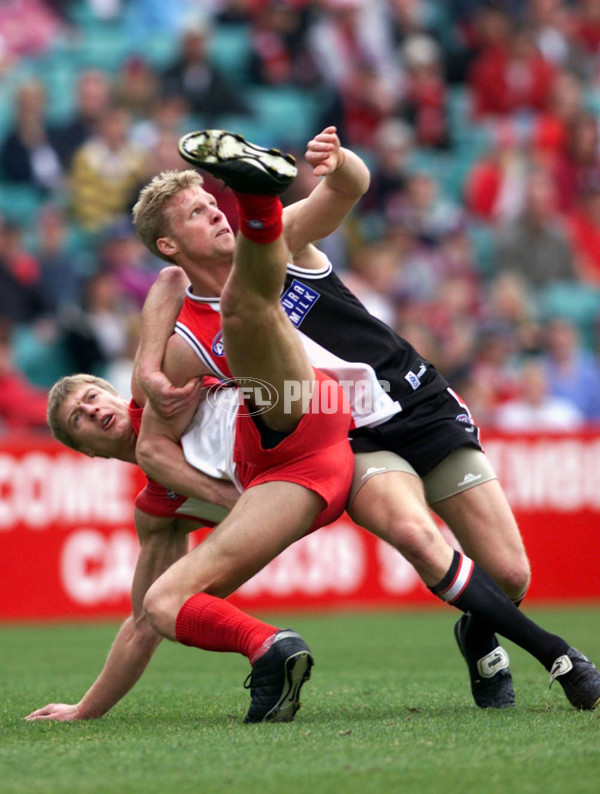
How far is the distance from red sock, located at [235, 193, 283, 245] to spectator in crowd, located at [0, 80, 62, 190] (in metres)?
8.26

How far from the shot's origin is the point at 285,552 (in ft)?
31.7

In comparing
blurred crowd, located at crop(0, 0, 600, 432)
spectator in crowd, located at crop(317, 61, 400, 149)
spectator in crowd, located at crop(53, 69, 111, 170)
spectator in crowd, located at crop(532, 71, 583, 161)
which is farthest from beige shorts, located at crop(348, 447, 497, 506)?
spectator in crowd, located at crop(532, 71, 583, 161)

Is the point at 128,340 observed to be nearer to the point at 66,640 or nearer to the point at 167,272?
the point at 66,640

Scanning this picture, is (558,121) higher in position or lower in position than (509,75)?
lower

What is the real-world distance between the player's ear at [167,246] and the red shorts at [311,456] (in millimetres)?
710

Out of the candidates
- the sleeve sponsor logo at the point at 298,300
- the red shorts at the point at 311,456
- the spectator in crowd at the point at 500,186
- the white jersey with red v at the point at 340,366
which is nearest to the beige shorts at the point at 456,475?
the white jersey with red v at the point at 340,366

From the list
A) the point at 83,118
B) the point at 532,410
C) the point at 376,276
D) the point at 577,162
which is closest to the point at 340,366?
the point at 532,410

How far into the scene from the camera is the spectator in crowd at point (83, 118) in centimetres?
1191

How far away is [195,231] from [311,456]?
95cm

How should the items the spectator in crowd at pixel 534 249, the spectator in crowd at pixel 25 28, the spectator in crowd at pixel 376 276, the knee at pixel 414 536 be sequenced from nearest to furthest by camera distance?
the knee at pixel 414 536 → the spectator in crowd at pixel 376 276 → the spectator in crowd at pixel 534 249 → the spectator in crowd at pixel 25 28

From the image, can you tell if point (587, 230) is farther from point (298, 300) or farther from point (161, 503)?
point (161, 503)

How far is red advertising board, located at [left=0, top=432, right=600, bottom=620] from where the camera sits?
951 centimetres

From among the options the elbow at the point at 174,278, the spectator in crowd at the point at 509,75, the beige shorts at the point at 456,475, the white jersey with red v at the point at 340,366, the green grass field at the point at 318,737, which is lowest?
the green grass field at the point at 318,737

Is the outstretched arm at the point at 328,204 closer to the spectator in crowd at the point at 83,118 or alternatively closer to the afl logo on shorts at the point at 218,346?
the afl logo on shorts at the point at 218,346
